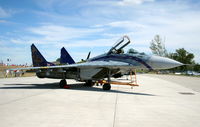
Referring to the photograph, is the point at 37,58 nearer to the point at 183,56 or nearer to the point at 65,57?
the point at 65,57

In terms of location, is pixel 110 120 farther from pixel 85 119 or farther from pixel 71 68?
pixel 71 68

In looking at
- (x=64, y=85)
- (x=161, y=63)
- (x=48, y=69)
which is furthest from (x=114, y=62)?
(x=48, y=69)

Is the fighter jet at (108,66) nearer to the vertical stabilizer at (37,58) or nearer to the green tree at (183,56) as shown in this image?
the vertical stabilizer at (37,58)

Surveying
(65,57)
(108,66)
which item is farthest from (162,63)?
(65,57)

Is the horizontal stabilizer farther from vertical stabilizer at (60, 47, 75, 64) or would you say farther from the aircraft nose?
the aircraft nose

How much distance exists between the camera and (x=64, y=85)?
44.8 feet

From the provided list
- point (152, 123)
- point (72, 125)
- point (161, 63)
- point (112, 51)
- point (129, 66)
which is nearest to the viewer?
point (72, 125)

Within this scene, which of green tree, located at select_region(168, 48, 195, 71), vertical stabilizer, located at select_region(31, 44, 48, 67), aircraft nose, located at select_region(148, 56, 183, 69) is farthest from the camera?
green tree, located at select_region(168, 48, 195, 71)

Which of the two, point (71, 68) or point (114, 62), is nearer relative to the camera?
point (114, 62)

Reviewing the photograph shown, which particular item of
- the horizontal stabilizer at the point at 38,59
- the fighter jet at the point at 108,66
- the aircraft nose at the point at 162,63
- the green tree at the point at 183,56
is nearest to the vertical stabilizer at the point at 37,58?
the horizontal stabilizer at the point at 38,59

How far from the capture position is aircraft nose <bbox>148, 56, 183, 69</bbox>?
10.4 metres

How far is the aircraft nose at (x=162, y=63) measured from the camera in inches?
411

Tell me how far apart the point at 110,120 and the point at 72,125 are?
111cm

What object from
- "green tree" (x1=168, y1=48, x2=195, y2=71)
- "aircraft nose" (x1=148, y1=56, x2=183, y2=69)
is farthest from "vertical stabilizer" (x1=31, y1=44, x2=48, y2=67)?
"green tree" (x1=168, y1=48, x2=195, y2=71)
